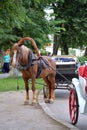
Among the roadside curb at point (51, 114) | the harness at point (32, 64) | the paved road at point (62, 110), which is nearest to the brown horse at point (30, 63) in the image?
the harness at point (32, 64)

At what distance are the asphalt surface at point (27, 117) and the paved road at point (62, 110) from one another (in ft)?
0.40

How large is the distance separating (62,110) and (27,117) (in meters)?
2.43

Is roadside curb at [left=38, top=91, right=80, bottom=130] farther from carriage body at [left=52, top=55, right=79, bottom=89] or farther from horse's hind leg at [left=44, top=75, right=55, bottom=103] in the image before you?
carriage body at [left=52, top=55, right=79, bottom=89]

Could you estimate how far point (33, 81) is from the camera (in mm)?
14766

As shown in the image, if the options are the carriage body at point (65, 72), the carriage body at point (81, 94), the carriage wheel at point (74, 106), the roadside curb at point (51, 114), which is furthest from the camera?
the carriage body at point (65, 72)

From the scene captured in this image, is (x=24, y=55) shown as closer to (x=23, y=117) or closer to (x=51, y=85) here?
(x=51, y=85)

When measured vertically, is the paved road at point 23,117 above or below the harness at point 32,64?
below

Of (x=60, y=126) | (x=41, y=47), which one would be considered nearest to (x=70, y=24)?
(x=41, y=47)

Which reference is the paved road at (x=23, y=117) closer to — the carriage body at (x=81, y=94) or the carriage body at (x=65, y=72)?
the carriage body at (x=81, y=94)

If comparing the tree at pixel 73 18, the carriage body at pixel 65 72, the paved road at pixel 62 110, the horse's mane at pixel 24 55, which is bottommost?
the paved road at pixel 62 110

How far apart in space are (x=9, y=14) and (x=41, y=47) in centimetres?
1556

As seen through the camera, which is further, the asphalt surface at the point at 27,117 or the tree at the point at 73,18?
the tree at the point at 73,18

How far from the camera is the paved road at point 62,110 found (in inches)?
442

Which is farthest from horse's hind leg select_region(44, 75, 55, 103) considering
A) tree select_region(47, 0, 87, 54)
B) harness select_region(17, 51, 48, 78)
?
tree select_region(47, 0, 87, 54)
